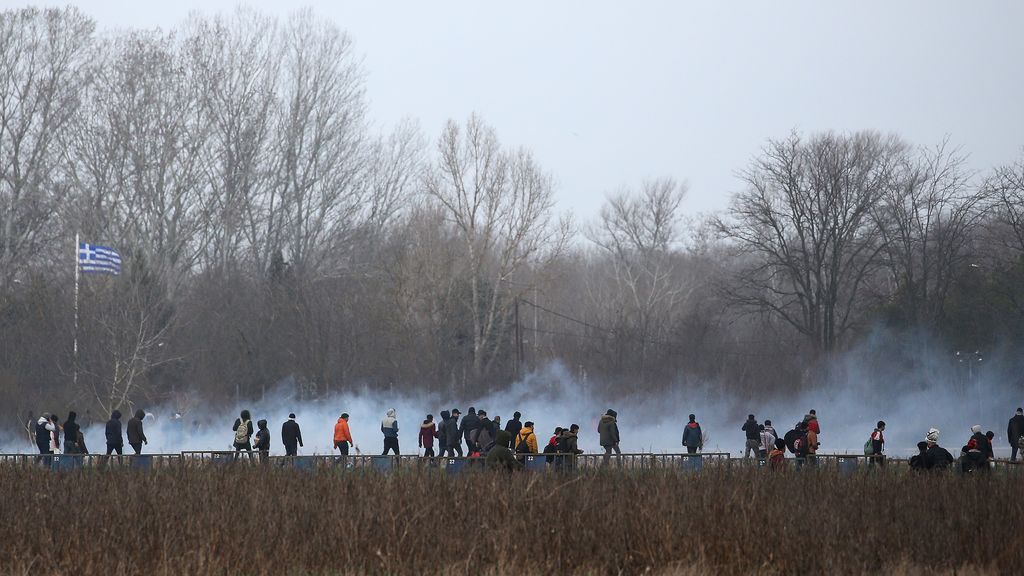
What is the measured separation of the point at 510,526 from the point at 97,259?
32767 millimetres

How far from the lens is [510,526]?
15391 millimetres

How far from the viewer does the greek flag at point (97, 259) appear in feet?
147

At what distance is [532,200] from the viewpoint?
55938mm

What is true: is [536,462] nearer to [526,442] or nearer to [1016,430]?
[526,442]

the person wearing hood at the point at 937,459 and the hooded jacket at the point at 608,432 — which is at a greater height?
the hooded jacket at the point at 608,432

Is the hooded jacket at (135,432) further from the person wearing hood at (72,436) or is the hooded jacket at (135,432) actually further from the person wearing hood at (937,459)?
the person wearing hood at (937,459)

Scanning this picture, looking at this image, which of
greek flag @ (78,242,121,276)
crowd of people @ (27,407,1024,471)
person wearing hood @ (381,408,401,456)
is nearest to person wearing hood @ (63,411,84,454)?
crowd of people @ (27,407,1024,471)

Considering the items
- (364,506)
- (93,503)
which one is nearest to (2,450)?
(93,503)

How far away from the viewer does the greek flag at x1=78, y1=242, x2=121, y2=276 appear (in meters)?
44.7

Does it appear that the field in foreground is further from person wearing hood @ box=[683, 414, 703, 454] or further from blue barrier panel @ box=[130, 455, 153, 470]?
person wearing hood @ box=[683, 414, 703, 454]

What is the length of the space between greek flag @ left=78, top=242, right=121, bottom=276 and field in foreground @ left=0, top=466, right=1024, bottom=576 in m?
26.4

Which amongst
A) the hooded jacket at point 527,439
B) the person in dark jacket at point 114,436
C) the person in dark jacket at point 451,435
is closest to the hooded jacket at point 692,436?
the hooded jacket at point 527,439

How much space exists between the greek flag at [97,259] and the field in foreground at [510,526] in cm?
2636

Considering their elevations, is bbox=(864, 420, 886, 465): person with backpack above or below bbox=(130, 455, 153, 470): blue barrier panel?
below
